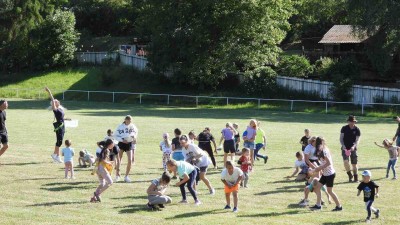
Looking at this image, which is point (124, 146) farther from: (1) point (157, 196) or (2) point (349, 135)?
(2) point (349, 135)

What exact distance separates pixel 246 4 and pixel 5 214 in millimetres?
43378

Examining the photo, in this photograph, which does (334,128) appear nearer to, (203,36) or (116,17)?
(203,36)

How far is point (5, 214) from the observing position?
1697 cm

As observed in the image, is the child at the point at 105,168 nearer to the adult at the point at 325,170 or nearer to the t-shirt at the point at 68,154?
the t-shirt at the point at 68,154

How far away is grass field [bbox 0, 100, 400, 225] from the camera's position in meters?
16.9

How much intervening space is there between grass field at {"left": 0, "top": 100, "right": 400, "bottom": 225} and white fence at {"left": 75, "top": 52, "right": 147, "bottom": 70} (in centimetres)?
2828

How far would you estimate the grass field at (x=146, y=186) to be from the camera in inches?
666

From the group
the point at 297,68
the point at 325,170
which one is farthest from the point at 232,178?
the point at 297,68

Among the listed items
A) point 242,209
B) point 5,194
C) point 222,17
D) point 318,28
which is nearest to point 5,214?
point 5,194

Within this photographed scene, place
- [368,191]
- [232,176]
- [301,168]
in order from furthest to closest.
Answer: [301,168]
[232,176]
[368,191]

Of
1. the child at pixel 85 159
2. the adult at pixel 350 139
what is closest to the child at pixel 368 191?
the adult at pixel 350 139

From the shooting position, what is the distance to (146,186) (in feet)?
69.4

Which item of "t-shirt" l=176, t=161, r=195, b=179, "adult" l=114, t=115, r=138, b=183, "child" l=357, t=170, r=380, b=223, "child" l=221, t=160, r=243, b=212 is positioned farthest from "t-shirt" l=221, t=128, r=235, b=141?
"child" l=357, t=170, r=380, b=223

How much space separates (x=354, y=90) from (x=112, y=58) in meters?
26.5
